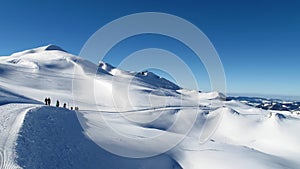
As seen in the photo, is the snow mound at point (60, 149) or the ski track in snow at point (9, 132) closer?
the ski track in snow at point (9, 132)

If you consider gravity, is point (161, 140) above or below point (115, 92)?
below

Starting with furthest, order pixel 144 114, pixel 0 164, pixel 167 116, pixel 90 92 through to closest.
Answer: pixel 90 92 → pixel 167 116 → pixel 144 114 → pixel 0 164

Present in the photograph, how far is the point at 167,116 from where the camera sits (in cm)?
4972

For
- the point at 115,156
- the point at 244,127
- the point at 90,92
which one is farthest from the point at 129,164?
the point at 90,92

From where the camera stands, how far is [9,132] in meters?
12.7

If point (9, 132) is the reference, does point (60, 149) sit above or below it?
below

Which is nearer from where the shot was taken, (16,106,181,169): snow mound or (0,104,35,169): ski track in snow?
(0,104,35,169): ski track in snow

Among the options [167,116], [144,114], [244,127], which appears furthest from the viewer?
[244,127]

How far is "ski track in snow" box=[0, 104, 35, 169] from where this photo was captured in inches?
391

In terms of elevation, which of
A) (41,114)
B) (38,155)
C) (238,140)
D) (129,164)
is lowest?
(238,140)

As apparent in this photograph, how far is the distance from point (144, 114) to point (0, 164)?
3592cm

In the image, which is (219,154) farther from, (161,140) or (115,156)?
(115,156)

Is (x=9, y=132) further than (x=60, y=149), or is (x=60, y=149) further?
(x=60, y=149)

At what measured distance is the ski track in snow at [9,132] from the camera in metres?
9.93
